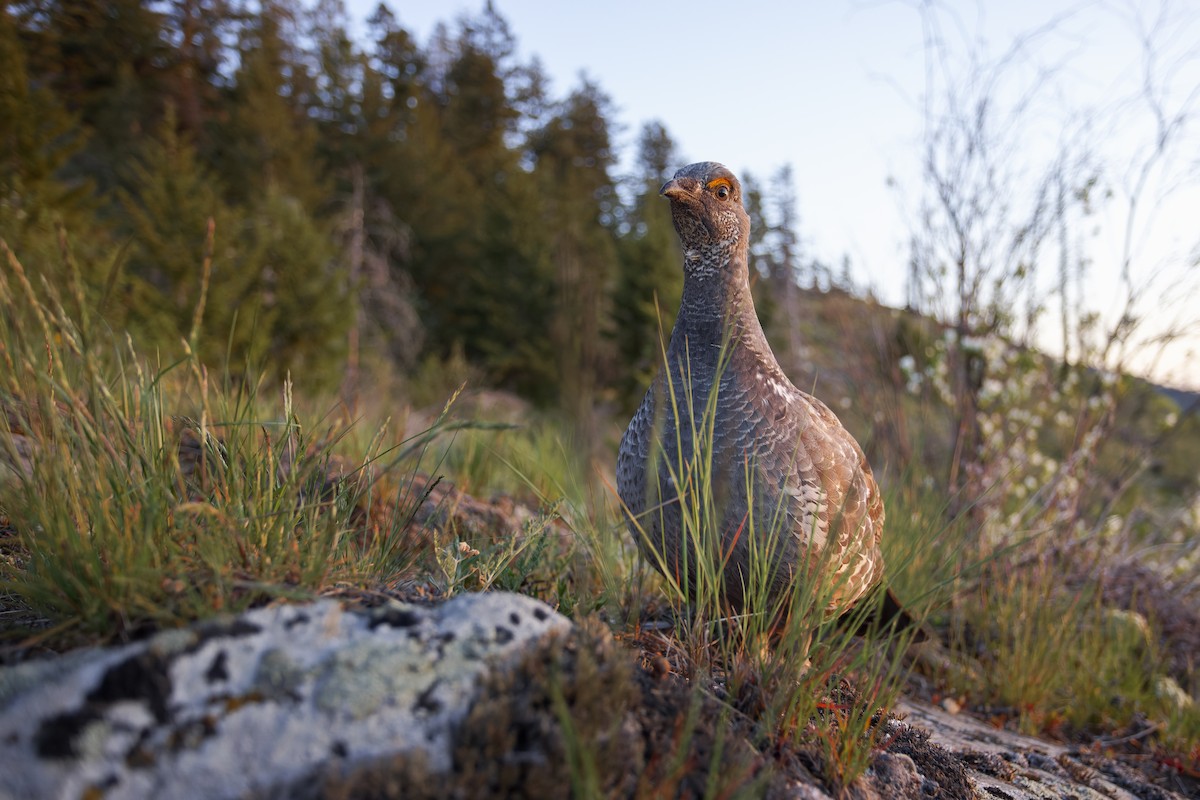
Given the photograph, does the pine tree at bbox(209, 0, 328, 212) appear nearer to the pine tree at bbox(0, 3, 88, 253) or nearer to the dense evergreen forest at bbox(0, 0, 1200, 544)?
the dense evergreen forest at bbox(0, 0, 1200, 544)

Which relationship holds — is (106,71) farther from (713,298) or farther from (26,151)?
(713,298)

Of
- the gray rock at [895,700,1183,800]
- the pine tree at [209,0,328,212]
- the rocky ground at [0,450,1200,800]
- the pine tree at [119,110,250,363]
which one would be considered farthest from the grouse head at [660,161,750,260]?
the pine tree at [209,0,328,212]

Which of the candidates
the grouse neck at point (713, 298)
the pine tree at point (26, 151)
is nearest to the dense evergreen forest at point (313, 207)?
the pine tree at point (26, 151)

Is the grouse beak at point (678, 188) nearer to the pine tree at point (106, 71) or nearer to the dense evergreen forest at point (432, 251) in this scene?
the dense evergreen forest at point (432, 251)

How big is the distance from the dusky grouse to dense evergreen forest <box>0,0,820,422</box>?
17.1 ft

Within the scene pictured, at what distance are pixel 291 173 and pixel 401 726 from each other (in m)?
22.1

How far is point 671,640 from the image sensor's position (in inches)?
79.1

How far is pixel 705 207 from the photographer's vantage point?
8.70 ft

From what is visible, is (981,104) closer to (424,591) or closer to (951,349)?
(951,349)

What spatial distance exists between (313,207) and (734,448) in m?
21.2

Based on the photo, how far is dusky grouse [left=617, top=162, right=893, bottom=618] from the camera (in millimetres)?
2203

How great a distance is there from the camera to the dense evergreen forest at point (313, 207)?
10.6 m

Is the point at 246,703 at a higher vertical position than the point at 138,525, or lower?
lower

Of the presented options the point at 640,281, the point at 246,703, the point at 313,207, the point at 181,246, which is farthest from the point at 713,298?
the point at 313,207
